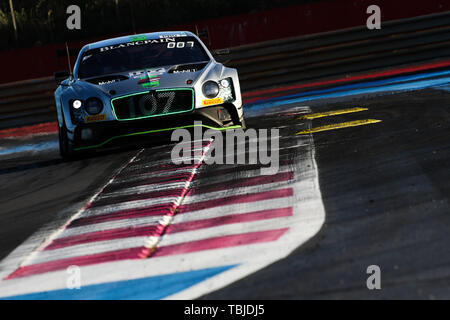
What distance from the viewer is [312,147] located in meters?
7.31

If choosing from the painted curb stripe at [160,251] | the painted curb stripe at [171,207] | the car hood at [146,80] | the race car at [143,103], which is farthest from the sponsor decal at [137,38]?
the painted curb stripe at [160,251]

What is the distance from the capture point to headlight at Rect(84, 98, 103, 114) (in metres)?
8.06

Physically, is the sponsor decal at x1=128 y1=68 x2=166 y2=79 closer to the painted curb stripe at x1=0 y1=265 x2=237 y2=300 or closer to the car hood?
the car hood

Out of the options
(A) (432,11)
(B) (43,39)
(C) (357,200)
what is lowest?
(B) (43,39)

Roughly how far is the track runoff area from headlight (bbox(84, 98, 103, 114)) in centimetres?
65

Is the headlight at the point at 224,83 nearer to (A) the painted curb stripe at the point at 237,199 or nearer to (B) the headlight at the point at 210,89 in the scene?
(B) the headlight at the point at 210,89

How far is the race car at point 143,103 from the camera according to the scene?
316 inches

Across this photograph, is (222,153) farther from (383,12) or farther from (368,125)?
(383,12)

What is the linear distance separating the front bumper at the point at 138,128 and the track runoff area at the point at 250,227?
0.77 feet

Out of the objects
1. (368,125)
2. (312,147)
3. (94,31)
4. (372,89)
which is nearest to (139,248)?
(312,147)

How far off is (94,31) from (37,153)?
1220cm

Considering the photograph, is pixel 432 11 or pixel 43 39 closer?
pixel 432 11

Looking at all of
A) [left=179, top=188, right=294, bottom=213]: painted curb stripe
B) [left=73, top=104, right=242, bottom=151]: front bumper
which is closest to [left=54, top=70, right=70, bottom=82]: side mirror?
[left=73, top=104, right=242, bottom=151]: front bumper

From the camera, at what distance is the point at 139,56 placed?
8961 millimetres
